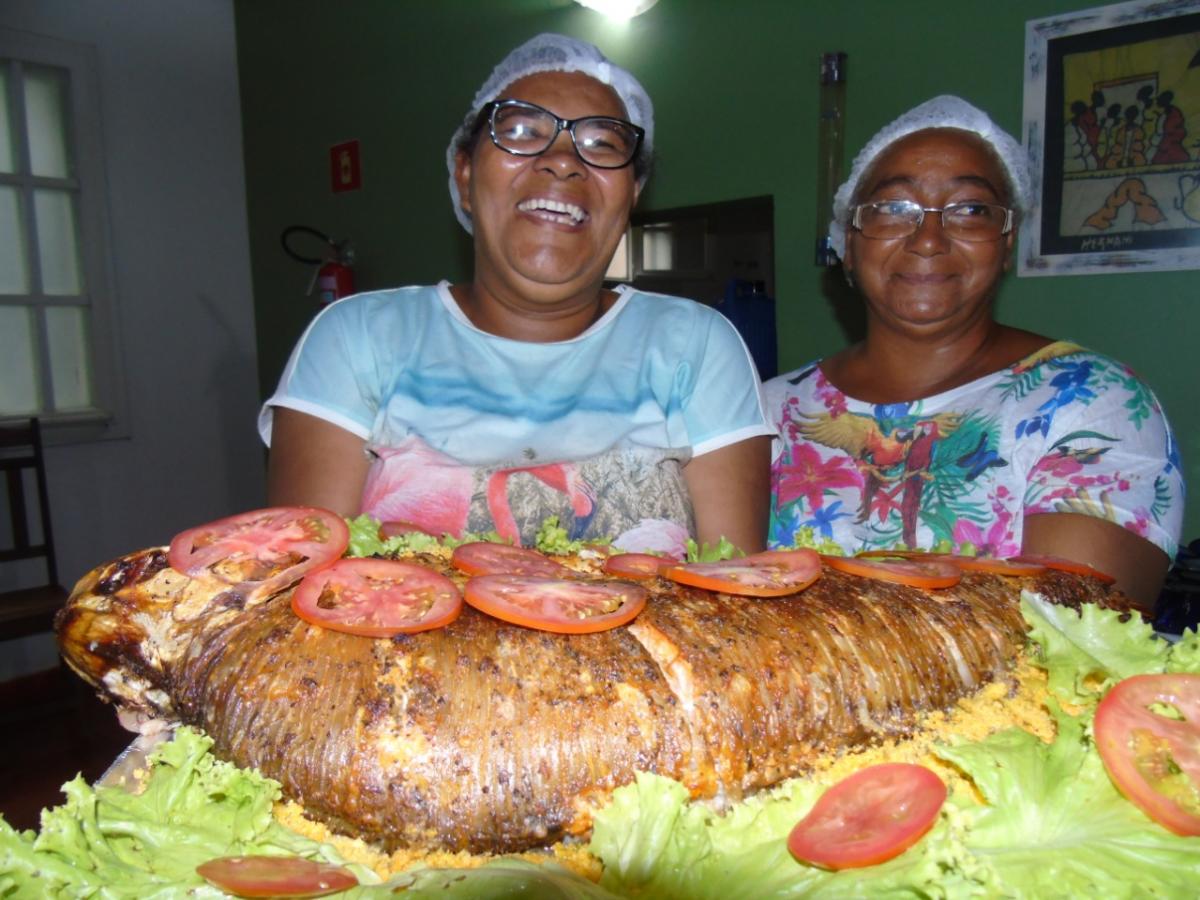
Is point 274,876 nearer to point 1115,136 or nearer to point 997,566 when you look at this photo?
point 997,566

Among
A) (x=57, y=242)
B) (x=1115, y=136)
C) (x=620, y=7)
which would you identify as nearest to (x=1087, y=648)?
(x=1115, y=136)

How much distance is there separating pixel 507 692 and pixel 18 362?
6.89 meters

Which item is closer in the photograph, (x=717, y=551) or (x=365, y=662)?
(x=365, y=662)

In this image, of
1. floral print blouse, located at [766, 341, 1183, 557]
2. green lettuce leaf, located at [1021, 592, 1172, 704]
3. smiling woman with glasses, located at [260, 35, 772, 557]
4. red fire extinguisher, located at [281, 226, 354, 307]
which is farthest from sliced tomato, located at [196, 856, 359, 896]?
red fire extinguisher, located at [281, 226, 354, 307]

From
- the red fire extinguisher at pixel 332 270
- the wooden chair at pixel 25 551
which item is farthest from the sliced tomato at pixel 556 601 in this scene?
the red fire extinguisher at pixel 332 270

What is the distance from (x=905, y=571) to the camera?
168 centimetres

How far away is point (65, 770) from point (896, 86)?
575 cm

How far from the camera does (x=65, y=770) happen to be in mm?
4887

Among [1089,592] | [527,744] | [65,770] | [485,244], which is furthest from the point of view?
[65,770]

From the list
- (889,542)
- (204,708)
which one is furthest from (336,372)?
(889,542)

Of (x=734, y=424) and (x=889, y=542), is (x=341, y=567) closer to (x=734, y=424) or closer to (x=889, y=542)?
(x=734, y=424)

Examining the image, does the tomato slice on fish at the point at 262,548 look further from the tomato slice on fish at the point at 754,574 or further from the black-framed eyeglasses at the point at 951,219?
the black-framed eyeglasses at the point at 951,219

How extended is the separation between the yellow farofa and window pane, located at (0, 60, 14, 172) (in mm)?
6894

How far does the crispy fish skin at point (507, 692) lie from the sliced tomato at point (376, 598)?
0.08ft
